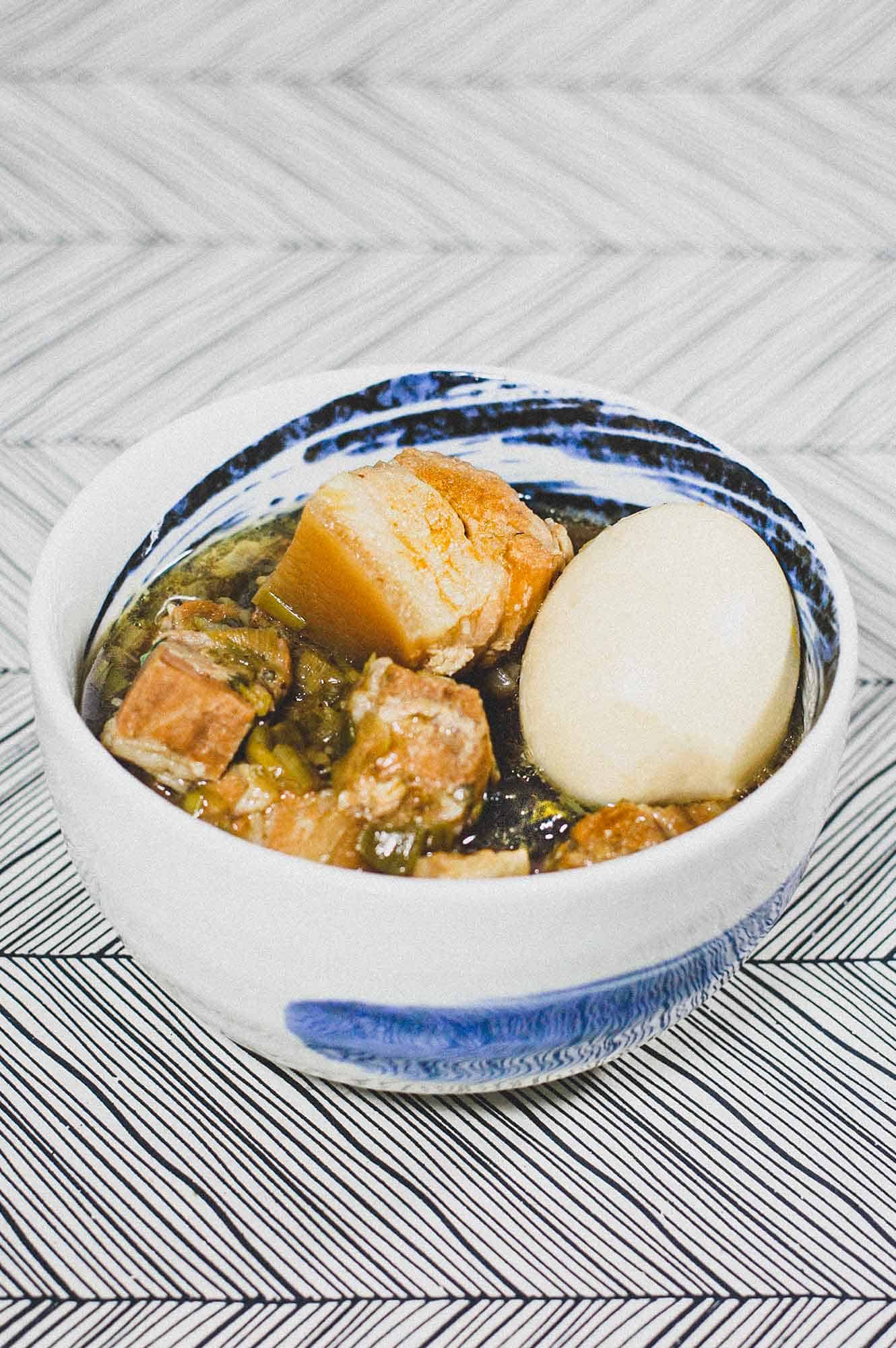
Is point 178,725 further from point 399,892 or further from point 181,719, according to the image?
point 399,892

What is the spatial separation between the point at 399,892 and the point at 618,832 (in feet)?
0.59

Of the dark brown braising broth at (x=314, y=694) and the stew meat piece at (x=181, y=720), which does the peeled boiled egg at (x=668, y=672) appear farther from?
the stew meat piece at (x=181, y=720)

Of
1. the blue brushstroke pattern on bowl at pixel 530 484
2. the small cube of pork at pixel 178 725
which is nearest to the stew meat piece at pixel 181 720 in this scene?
the small cube of pork at pixel 178 725

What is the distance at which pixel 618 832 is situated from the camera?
0.81 metres

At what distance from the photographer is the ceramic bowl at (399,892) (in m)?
0.69

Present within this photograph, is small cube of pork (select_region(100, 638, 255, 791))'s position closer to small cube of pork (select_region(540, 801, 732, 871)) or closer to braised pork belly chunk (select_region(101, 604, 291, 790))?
braised pork belly chunk (select_region(101, 604, 291, 790))

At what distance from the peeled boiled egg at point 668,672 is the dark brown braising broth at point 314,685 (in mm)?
21

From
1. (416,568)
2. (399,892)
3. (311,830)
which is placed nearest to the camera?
(399,892)

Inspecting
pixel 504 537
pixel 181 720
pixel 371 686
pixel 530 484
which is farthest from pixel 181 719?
pixel 530 484

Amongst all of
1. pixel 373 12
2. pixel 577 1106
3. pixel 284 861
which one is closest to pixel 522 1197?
pixel 577 1106

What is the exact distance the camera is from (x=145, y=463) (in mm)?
932

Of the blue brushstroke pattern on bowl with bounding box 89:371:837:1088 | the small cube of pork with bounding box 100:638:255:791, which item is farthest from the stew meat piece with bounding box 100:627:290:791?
the blue brushstroke pattern on bowl with bounding box 89:371:837:1088

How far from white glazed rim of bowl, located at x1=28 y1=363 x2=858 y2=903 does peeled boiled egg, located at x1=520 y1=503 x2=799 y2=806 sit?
0.05 metres

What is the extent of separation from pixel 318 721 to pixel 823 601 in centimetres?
31
